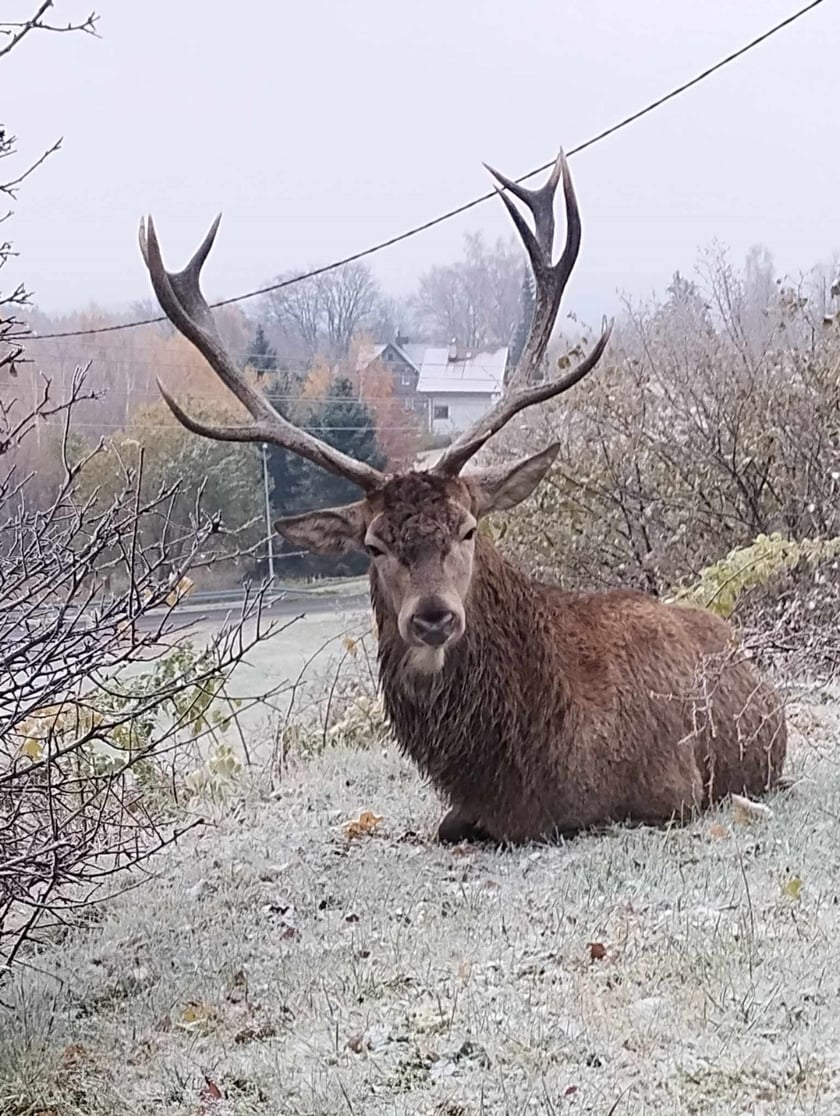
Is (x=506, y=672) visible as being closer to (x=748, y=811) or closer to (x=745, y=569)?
(x=748, y=811)

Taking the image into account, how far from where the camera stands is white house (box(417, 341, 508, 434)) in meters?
8.09

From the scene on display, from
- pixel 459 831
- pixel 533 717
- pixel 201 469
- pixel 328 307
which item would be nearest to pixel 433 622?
pixel 533 717

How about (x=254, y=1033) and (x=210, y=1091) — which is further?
(x=254, y=1033)

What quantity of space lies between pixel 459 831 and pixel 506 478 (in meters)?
1.49

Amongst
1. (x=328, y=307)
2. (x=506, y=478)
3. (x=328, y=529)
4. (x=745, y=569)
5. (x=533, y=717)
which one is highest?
(x=328, y=307)

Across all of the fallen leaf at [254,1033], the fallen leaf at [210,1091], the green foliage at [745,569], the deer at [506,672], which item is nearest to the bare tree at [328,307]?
the green foliage at [745,569]

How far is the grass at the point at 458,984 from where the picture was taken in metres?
2.83

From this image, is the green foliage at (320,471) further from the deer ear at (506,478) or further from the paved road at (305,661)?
the deer ear at (506,478)

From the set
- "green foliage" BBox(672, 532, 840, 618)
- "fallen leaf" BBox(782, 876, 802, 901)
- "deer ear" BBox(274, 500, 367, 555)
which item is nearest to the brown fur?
"deer ear" BBox(274, 500, 367, 555)

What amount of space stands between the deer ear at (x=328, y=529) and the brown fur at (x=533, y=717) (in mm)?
134

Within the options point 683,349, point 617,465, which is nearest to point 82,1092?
point 617,465

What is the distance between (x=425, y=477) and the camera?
4.72 m

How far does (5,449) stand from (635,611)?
3032 mm

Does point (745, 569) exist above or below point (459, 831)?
above
